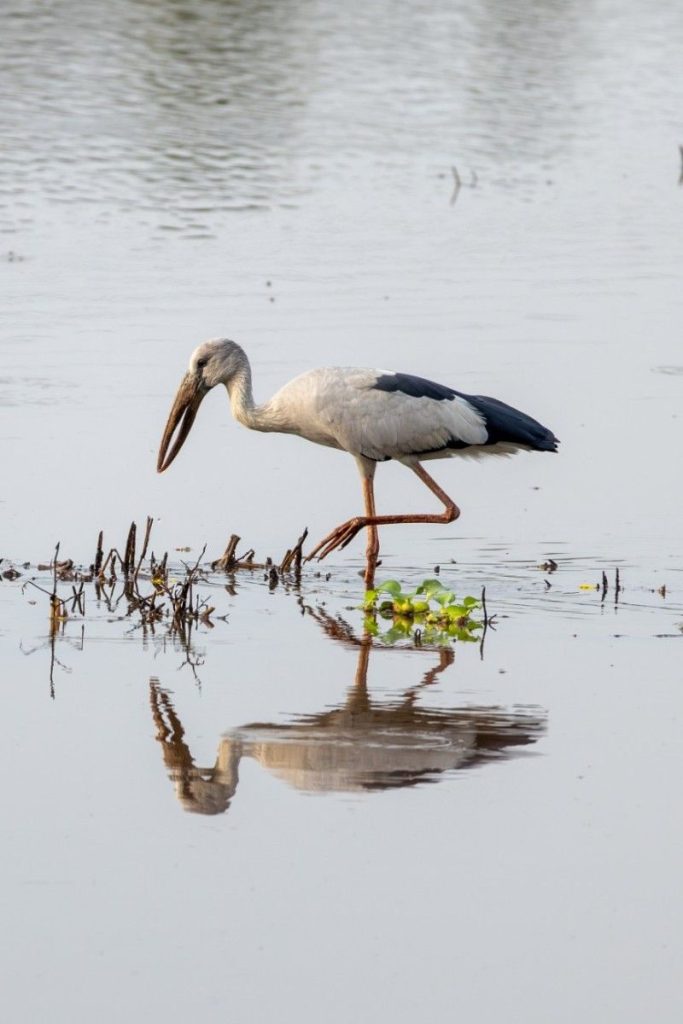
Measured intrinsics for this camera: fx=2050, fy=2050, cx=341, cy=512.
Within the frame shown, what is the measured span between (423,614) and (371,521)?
103cm

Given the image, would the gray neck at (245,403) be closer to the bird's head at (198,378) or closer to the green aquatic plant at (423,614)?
the bird's head at (198,378)

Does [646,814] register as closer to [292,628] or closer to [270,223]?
[292,628]

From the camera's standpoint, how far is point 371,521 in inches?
376

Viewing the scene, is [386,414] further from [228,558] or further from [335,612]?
[335,612]

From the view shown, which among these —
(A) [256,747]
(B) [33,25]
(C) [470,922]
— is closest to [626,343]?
(A) [256,747]

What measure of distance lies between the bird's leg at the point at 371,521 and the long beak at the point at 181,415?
94cm

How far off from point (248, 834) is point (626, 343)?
8.87 meters

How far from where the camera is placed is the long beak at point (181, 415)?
10125mm

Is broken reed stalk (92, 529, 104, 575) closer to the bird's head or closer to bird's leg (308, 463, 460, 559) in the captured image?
bird's leg (308, 463, 460, 559)

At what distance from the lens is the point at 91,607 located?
8.57m

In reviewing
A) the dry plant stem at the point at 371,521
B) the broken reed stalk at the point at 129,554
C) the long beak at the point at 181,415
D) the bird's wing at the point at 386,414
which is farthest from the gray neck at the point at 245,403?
the broken reed stalk at the point at 129,554

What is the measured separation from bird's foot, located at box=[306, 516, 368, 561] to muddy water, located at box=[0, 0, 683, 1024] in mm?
165

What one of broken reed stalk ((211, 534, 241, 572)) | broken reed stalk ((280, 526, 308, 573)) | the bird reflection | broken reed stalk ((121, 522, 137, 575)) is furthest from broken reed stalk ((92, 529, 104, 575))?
the bird reflection

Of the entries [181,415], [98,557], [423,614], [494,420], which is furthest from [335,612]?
[181,415]
